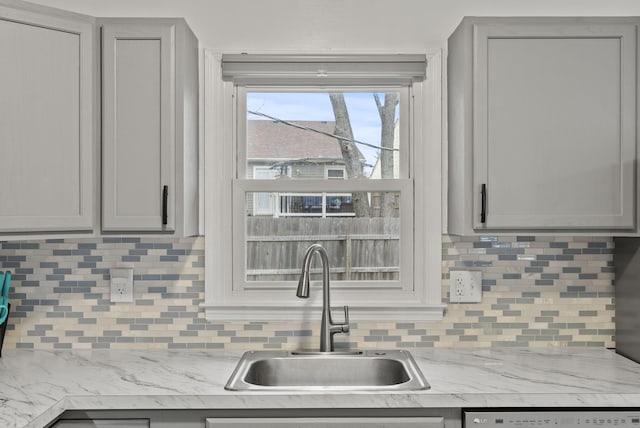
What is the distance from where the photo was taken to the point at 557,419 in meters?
1.73

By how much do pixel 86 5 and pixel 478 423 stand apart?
209cm

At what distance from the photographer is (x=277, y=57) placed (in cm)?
229

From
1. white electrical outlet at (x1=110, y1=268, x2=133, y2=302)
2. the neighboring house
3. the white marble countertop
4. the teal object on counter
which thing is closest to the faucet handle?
the white marble countertop

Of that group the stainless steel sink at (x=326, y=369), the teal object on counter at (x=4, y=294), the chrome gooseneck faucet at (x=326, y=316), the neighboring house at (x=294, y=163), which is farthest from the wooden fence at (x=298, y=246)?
the teal object on counter at (x=4, y=294)

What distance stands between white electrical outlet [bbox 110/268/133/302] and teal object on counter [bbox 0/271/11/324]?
365 mm

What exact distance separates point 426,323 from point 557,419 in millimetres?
685

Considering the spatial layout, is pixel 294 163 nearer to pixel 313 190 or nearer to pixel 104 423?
pixel 313 190

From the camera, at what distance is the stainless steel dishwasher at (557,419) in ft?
5.68

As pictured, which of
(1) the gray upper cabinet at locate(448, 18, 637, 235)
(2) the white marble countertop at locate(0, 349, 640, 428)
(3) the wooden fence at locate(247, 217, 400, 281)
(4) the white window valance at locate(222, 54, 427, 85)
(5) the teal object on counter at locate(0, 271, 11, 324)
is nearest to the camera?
(2) the white marble countertop at locate(0, 349, 640, 428)

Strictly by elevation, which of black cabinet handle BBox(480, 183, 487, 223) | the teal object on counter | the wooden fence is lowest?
the teal object on counter

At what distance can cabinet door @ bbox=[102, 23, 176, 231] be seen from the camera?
200 centimetres

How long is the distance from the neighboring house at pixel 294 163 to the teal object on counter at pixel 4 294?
37.1 inches

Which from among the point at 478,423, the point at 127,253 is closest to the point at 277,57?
the point at 127,253

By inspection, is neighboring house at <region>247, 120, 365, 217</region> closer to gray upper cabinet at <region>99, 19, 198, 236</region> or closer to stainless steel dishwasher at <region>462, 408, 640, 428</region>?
gray upper cabinet at <region>99, 19, 198, 236</region>
